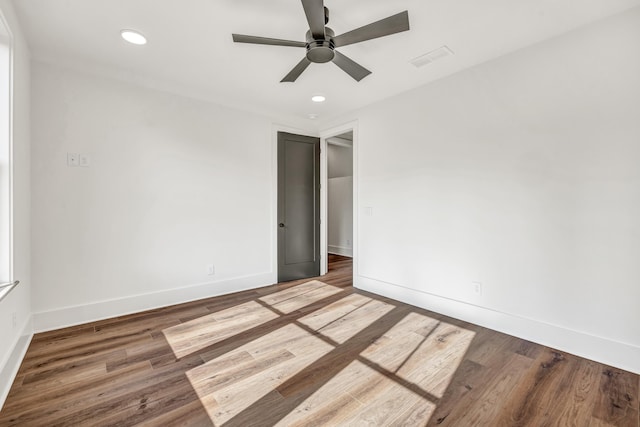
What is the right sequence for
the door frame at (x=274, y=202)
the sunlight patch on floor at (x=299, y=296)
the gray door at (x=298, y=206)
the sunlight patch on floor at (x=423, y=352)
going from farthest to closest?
the gray door at (x=298, y=206)
the door frame at (x=274, y=202)
the sunlight patch on floor at (x=299, y=296)
the sunlight patch on floor at (x=423, y=352)

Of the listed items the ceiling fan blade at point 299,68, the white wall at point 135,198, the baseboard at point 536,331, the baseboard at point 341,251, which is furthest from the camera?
the baseboard at point 341,251

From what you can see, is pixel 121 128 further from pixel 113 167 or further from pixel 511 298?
pixel 511 298

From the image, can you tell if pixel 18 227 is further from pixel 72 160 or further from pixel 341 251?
pixel 341 251

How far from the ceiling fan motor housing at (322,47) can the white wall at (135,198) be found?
6.82ft

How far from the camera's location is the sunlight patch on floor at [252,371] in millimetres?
1738

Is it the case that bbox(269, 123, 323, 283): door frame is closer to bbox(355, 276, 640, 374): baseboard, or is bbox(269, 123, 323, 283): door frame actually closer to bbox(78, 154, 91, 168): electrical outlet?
bbox(355, 276, 640, 374): baseboard

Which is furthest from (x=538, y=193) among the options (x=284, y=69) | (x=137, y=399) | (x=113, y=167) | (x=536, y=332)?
(x=113, y=167)

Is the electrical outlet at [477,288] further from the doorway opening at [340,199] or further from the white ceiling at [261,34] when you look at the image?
the doorway opening at [340,199]

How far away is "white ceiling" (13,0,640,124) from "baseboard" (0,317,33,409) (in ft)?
8.04

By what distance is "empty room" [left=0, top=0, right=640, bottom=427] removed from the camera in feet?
6.14

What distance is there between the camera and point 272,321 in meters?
2.92

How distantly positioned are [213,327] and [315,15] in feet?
8.92

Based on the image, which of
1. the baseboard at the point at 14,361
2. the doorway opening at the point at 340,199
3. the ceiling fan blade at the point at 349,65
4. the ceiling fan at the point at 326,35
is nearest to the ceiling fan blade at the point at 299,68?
the ceiling fan at the point at 326,35

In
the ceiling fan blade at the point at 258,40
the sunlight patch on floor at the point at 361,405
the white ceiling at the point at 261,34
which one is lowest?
the sunlight patch on floor at the point at 361,405
